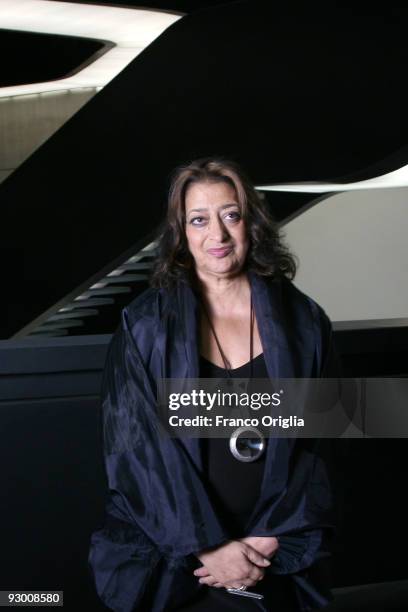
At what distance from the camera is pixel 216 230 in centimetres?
173

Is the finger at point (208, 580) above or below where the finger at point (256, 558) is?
below

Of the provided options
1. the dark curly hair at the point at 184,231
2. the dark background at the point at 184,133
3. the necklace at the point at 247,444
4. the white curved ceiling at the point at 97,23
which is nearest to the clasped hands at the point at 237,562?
the necklace at the point at 247,444

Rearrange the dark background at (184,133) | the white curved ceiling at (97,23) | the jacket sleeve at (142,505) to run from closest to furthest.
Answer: the jacket sleeve at (142,505)
the dark background at (184,133)
the white curved ceiling at (97,23)

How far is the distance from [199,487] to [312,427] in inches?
10.4

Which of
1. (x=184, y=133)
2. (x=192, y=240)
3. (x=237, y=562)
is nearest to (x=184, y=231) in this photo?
(x=192, y=240)

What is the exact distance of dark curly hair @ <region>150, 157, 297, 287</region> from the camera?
68.9 inches

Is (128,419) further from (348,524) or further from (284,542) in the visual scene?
(348,524)

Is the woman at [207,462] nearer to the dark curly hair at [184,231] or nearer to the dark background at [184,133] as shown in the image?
the dark curly hair at [184,231]

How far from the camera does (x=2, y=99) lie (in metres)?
9.79

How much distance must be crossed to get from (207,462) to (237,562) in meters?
0.20

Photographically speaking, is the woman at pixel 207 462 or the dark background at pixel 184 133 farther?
the dark background at pixel 184 133

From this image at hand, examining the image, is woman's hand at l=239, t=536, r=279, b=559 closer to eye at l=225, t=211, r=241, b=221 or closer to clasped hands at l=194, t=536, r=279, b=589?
clasped hands at l=194, t=536, r=279, b=589

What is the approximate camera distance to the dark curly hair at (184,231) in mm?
1750

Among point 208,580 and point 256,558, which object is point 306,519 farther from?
point 208,580
